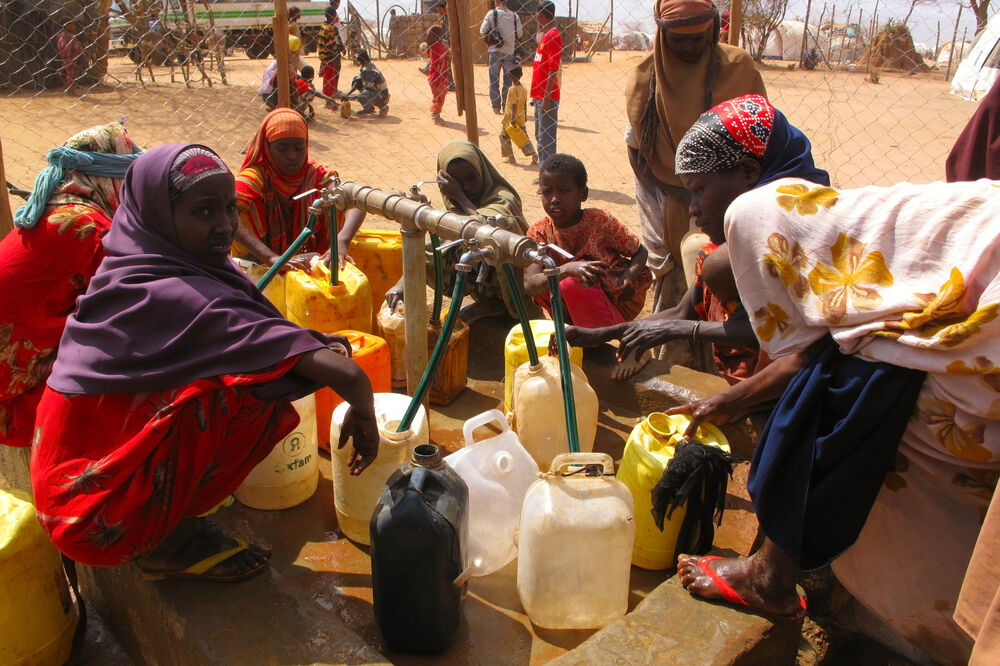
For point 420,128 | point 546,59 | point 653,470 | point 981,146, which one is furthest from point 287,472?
point 420,128

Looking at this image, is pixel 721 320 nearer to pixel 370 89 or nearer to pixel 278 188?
pixel 278 188

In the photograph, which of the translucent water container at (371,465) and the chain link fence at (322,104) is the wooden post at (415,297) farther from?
the chain link fence at (322,104)

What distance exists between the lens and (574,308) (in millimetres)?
3443

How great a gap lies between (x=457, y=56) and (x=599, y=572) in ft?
12.1

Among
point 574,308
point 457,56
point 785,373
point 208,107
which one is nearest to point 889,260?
point 785,373

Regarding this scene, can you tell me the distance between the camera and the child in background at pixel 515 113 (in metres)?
9.87

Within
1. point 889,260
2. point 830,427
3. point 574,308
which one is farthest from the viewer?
point 574,308

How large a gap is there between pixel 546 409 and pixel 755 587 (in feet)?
2.86

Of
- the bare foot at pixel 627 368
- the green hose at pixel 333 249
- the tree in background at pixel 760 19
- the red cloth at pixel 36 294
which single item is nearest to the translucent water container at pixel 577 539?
the bare foot at pixel 627 368

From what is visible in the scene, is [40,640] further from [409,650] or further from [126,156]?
[126,156]

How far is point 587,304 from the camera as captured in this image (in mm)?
3420

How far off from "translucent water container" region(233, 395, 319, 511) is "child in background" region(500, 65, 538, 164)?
8065 mm

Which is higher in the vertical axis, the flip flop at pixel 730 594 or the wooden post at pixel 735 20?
the wooden post at pixel 735 20

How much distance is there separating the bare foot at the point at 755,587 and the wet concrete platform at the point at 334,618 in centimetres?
3
